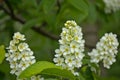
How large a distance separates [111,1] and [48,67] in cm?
179

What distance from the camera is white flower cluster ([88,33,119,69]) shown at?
251 cm

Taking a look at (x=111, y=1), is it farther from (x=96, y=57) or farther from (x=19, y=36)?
(x=19, y=36)

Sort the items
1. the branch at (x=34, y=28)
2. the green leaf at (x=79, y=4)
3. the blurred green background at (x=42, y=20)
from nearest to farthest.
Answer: the green leaf at (x=79, y=4)
the blurred green background at (x=42, y=20)
the branch at (x=34, y=28)

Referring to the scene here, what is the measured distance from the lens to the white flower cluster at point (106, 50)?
251 centimetres

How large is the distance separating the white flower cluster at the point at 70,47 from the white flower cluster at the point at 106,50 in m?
0.27

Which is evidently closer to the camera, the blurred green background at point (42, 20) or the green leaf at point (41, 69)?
the green leaf at point (41, 69)

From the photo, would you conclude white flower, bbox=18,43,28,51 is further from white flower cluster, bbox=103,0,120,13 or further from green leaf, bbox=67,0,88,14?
white flower cluster, bbox=103,0,120,13

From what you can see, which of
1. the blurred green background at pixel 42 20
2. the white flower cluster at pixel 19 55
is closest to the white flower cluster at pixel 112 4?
the blurred green background at pixel 42 20

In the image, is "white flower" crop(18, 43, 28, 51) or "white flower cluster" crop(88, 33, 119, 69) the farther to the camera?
"white flower cluster" crop(88, 33, 119, 69)

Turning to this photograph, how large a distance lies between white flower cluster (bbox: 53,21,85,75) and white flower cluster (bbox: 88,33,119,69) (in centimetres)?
27

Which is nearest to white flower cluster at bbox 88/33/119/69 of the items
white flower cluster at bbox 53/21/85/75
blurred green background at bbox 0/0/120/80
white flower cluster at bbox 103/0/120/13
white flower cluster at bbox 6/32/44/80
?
white flower cluster at bbox 53/21/85/75

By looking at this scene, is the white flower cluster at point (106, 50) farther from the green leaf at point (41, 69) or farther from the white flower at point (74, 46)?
the green leaf at point (41, 69)

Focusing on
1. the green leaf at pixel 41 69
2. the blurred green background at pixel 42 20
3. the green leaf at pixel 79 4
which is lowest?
the green leaf at pixel 41 69

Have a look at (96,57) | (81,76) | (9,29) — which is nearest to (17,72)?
(81,76)
